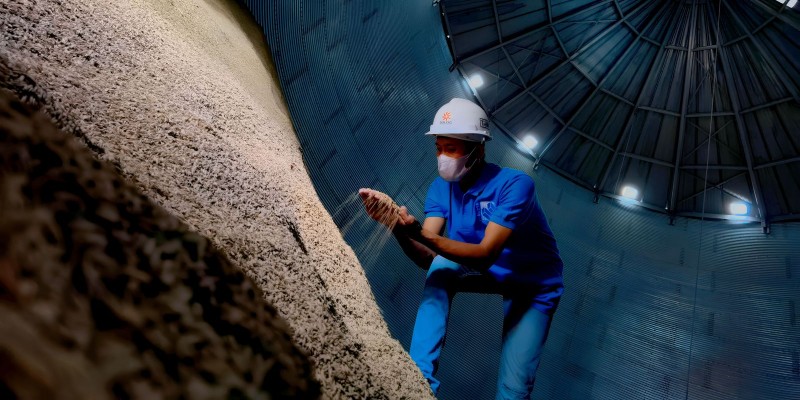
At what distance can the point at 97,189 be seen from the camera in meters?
0.79

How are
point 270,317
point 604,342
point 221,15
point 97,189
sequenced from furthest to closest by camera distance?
point 604,342
point 221,15
point 270,317
point 97,189

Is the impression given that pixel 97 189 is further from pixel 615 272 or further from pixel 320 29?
pixel 615 272

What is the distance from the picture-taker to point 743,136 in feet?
32.0

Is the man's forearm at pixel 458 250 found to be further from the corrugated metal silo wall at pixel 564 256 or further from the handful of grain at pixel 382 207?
the corrugated metal silo wall at pixel 564 256

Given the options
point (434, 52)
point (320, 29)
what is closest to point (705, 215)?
point (434, 52)

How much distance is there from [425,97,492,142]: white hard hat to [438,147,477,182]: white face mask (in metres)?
0.14

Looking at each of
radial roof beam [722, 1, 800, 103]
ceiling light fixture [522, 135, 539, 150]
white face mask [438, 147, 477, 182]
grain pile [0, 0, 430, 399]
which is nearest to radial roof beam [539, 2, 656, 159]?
ceiling light fixture [522, 135, 539, 150]

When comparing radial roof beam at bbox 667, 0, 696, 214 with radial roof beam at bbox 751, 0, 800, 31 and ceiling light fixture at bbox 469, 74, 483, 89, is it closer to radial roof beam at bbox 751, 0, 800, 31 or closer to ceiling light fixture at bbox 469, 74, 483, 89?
radial roof beam at bbox 751, 0, 800, 31

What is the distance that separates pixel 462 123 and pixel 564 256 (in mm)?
7136

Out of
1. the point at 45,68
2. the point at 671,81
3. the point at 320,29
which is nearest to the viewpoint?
the point at 45,68

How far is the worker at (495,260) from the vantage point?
2.97 metres

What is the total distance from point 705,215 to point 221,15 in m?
11.0

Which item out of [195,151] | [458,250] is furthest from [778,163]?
[195,151]

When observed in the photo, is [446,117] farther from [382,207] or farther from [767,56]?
[767,56]
